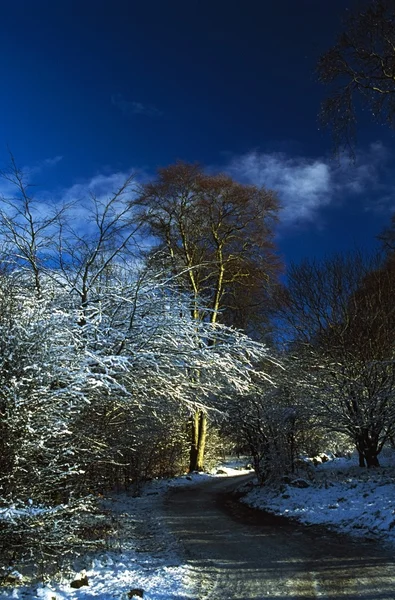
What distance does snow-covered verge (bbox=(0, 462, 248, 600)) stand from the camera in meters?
4.81

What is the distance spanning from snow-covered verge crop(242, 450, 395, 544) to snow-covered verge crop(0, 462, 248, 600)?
292cm

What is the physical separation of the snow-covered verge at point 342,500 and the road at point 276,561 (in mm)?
438

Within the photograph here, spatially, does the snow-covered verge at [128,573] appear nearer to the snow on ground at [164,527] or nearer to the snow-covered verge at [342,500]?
the snow on ground at [164,527]

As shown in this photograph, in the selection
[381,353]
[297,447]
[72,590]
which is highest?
[381,353]

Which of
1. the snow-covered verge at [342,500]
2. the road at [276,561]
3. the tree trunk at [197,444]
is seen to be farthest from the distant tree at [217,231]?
the road at [276,561]

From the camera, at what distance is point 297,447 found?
→ 45.7 ft

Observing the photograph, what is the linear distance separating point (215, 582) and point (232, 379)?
3058 mm

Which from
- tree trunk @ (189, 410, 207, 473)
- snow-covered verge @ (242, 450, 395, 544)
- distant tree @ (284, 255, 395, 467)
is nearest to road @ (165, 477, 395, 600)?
snow-covered verge @ (242, 450, 395, 544)

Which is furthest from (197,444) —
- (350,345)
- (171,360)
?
(171,360)

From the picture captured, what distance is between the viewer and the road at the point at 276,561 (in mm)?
4859

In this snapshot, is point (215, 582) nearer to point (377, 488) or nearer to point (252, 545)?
point (252, 545)

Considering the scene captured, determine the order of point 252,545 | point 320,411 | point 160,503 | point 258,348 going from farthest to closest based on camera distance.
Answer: point 320,411
point 160,503
point 258,348
point 252,545

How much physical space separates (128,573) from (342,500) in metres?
5.36

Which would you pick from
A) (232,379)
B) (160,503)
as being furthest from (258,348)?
(160,503)
